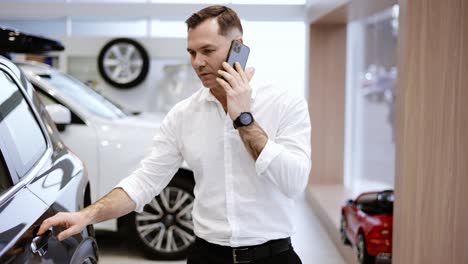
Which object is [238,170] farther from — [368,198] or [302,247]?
[302,247]

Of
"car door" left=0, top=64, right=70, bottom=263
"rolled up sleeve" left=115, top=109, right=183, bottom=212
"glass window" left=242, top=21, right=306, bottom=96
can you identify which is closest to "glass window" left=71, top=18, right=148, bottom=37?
"glass window" left=242, top=21, right=306, bottom=96

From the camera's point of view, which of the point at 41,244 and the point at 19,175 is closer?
the point at 41,244

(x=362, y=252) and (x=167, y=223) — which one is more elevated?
(x=167, y=223)

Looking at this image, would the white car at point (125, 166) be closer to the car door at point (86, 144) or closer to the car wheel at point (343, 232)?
the car door at point (86, 144)

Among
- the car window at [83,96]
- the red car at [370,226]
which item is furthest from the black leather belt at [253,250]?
the car window at [83,96]

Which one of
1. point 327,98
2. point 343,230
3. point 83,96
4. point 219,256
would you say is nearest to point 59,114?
point 83,96

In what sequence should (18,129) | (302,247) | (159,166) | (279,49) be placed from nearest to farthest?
(159,166) < (18,129) < (302,247) < (279,49)

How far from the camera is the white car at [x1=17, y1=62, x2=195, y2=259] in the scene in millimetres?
5473

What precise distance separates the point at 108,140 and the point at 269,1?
5.33 m

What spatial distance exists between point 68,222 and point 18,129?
0.69 meters

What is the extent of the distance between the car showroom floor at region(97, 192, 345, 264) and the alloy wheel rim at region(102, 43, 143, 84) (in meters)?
3.39

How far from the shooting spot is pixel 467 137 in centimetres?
419

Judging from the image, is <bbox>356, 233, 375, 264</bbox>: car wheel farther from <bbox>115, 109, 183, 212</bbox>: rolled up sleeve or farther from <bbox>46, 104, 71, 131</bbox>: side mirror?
<bbox>115, 109, 183, 212</bbox>: rolled up sleeve

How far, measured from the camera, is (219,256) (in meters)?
2.39
